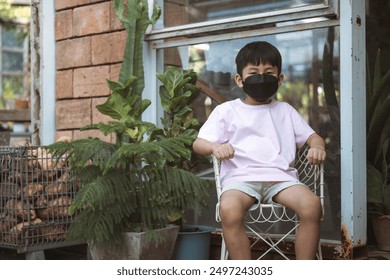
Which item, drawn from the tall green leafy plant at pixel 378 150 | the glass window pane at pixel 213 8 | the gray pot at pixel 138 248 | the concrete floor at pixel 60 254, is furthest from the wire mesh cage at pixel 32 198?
the tall green leafy plant at pixel 378 150

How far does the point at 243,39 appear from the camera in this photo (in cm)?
326

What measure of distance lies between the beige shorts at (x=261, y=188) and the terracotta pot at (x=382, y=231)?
70cm

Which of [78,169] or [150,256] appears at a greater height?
[78,169]

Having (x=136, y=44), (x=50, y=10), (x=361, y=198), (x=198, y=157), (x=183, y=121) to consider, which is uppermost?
(x=50, y=10)

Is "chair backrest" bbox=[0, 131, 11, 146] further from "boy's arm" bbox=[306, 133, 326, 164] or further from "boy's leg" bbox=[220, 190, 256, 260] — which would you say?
"boy's arm" bbox=[306, 133, 326, 164]

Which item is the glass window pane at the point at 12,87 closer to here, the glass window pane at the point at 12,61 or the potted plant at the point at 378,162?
the glass window pane at the point at 12,61

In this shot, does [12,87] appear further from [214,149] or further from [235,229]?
[235,229]

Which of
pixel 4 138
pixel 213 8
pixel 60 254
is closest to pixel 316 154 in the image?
pixel 213 8

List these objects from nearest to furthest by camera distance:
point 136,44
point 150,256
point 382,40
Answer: point 150,256 < point 136,44 < point 382,40

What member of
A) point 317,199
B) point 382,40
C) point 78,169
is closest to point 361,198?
point 317,199

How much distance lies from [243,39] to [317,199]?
1.26 metres

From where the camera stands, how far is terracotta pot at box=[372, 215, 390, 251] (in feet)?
9.53

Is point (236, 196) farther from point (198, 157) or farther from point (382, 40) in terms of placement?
point (382, 40)

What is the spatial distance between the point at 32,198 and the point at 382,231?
5.87 feet
